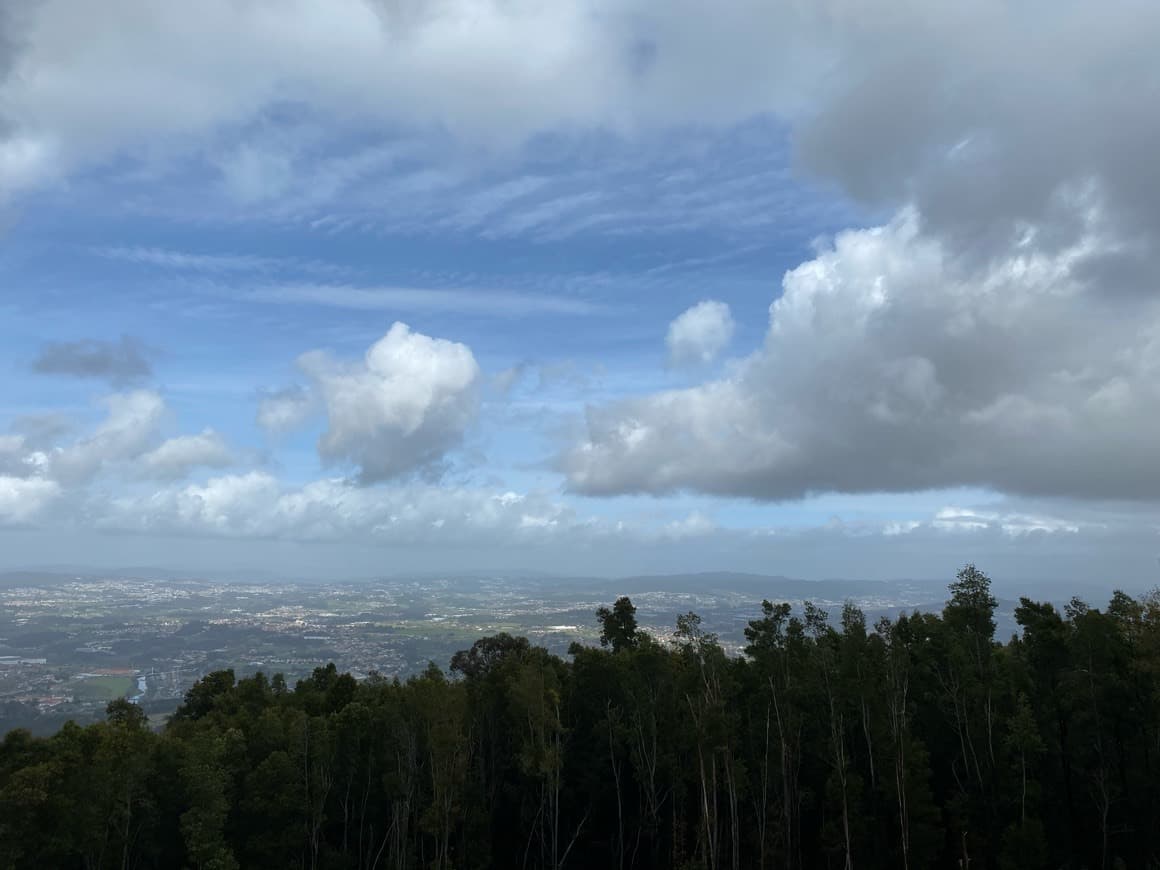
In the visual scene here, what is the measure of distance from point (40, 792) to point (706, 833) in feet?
99.1

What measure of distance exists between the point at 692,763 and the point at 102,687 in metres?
119

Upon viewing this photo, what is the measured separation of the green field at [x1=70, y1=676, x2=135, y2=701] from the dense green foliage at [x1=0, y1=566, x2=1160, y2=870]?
8724 cm

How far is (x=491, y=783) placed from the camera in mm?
49594

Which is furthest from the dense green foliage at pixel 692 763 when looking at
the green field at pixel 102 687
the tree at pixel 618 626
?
the green field at pixel 102 687

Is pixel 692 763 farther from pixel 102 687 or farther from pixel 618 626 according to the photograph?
pixel 102 687

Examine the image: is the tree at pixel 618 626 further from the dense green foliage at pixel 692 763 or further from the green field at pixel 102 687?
the green field at pixel 102 687

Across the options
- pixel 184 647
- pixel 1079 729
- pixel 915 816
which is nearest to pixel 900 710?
pixel 915 816

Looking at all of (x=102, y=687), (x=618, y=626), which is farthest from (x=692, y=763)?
(x=102, y=687)

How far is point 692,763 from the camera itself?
143ft

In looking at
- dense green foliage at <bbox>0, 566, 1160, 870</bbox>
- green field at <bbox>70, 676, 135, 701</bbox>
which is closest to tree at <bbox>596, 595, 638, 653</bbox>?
dense green foliage at <bbox>0, 566, 1160, 870</bbox>

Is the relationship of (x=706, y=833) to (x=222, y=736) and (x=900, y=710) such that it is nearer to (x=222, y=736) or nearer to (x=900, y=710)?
(x=900, y=710)

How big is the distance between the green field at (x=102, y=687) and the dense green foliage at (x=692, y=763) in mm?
87244

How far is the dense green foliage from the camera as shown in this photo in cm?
3681

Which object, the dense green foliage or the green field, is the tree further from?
the green field
